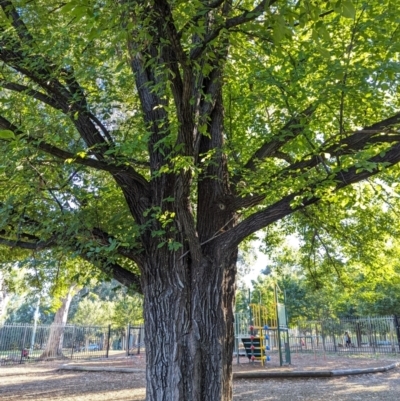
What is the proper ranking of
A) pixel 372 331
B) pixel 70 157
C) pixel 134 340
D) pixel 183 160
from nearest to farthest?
1. pixel 183 160
2. pixel 70 157
3. pixel 372 331
4. pixel 134 340

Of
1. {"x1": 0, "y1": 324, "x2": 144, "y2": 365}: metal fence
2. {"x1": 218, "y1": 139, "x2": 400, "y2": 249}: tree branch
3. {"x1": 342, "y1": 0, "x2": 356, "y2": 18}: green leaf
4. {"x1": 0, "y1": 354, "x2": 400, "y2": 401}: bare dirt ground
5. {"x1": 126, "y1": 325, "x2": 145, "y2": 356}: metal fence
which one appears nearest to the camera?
{"x1": 342, "y1": 0, "x2": 356, "y2": 18}: green leaf

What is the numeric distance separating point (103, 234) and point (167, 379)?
1.77 metres

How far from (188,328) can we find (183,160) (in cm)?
182

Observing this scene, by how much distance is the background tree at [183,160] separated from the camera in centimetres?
393

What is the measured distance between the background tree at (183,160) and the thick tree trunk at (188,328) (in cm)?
1

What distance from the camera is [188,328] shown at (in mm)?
4098

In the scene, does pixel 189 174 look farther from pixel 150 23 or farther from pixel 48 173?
pixel 48 173

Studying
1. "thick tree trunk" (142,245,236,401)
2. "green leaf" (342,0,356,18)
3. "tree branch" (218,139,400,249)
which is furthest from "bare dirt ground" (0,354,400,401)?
"green leaf" (342,0,356,18)

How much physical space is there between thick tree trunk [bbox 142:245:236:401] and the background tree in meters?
0.01

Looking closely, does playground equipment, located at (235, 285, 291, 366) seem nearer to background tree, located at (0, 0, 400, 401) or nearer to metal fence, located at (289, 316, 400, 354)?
metal fence, located at (289, 316, 400, 354)

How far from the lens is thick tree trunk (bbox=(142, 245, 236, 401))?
396 centimetres

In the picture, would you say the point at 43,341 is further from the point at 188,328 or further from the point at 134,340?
the point at 188,328

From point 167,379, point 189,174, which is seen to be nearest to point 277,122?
point 189,174

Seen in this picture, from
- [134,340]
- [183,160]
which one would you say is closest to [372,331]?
[134,340]
